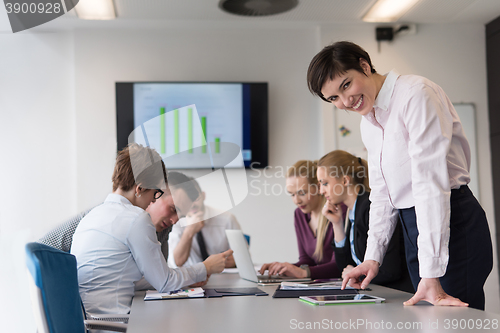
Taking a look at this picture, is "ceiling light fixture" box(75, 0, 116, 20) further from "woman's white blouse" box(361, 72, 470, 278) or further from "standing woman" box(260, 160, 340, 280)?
"woman's white blouse" box(361, 72, 470, 278)

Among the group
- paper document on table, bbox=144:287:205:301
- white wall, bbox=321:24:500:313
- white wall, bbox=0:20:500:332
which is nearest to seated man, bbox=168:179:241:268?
white wall, bbox=0:20:500:332

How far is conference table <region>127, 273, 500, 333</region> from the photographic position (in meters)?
1.00

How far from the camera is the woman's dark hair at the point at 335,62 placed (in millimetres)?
1359

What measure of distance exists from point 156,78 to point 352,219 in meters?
2.65

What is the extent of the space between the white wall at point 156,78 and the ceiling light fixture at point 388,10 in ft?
0.50

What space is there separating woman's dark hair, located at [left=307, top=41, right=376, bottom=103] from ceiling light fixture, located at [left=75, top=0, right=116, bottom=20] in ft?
9.18

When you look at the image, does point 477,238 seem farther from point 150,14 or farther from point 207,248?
point 150,14

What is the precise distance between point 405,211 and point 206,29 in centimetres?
321

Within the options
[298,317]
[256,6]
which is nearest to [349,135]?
[256,6]

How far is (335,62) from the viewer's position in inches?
53.6

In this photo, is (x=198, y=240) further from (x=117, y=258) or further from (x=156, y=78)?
(x=156, y=78)

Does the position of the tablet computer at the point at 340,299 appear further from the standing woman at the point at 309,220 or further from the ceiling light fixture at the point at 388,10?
the ceiling light fixture at the point at 388,10

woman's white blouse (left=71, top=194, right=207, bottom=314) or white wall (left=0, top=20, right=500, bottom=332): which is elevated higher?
white wall (left=0, top=20, right=500, bottom=332)

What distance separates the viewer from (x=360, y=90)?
4.53 ft
